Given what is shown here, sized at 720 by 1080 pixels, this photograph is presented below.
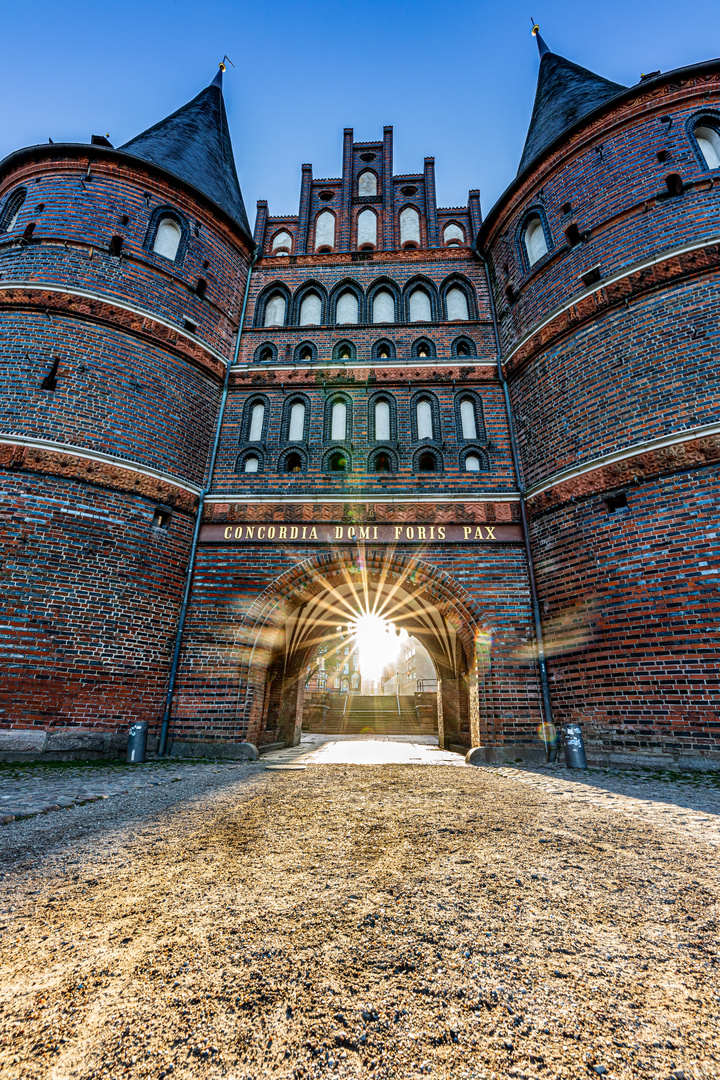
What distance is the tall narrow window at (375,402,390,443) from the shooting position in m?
9.68

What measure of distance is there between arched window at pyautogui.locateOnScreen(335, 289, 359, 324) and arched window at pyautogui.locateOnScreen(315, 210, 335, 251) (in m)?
2.34

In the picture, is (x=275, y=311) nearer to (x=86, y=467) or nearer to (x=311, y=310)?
(x=311, y=310)

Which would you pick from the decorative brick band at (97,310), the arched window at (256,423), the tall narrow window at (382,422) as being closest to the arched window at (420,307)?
the tall narrow window at (382,422)

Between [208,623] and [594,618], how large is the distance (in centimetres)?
645

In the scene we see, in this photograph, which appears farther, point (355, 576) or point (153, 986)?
point (355, 576)

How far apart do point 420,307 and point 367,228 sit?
11.8ft

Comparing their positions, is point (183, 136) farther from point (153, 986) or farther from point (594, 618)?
point (153, 986)

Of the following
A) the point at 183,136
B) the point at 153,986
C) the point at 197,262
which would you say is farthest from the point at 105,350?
the point at 153,986

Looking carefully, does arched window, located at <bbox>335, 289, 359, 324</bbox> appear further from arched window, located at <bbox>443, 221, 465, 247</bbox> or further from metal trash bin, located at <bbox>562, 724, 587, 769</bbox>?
metal trash bin, located at <bbox>562, 724, 587, 769</bbox>

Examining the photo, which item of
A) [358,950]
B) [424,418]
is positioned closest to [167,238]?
[424,418]

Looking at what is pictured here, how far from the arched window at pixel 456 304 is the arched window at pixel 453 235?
212 centimetres

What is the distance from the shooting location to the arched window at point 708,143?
8000 mm

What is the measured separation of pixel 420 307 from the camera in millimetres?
11227

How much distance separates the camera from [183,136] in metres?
11.8
